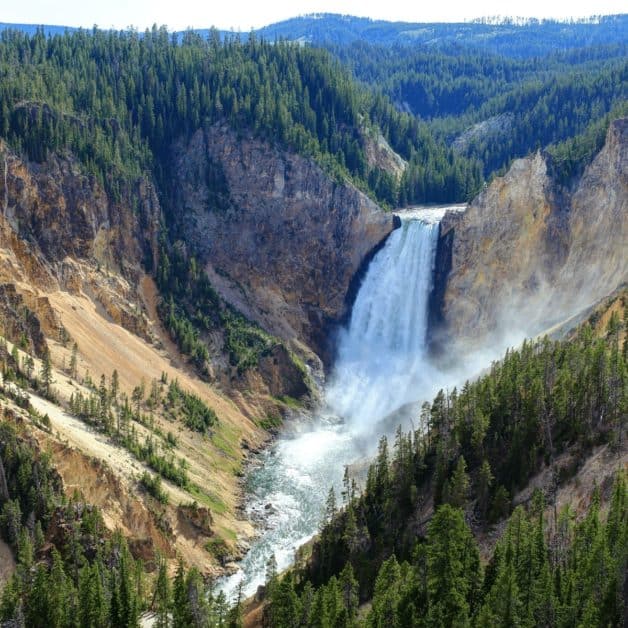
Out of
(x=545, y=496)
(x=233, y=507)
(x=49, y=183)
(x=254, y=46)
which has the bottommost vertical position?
(x=233, y=507)

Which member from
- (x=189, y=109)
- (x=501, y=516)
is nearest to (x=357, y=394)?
(x=189, y=109)

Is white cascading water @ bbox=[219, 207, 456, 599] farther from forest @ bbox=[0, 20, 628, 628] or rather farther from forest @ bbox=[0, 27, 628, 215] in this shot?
forest @ bbox=[0, 27, 628, 215]

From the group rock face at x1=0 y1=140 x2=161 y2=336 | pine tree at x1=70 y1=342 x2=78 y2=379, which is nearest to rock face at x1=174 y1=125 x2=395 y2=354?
rock face at x1=0 y1=140 x2=161 y2=336

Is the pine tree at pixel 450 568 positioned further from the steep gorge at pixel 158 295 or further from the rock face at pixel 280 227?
the rock face at pixel 280 227

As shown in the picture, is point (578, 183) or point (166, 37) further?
point (166, 37)

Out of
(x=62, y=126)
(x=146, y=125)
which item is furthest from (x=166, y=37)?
(x=62, y=126)

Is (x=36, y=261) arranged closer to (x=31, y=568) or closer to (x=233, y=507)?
(x=233, y=507)

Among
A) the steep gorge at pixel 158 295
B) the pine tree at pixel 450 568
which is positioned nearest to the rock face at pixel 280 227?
the steep gorge at pixel 158 295
